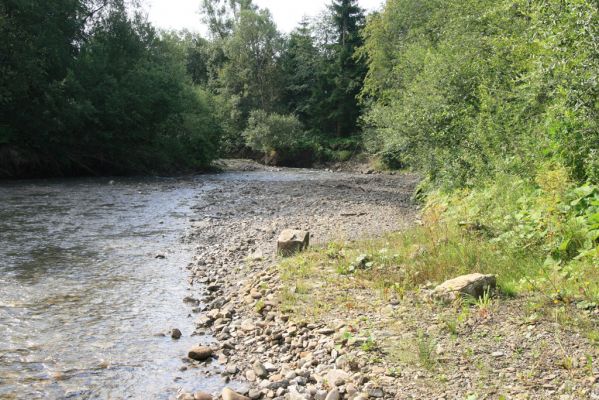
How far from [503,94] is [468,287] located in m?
8.30

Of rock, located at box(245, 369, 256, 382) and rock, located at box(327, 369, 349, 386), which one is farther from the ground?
rock, located at box(327, 369, 349, 386)

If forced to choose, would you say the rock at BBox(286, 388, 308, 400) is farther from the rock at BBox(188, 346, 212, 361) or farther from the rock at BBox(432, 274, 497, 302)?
the rock at BBox(432, 274, 497, 302)

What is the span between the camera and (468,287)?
260 inches

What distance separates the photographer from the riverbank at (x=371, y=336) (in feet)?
15.5

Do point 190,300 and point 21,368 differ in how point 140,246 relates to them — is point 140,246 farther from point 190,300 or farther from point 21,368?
point 21,368

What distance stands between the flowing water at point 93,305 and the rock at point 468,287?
3219 mm

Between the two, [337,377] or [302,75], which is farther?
[302,75]

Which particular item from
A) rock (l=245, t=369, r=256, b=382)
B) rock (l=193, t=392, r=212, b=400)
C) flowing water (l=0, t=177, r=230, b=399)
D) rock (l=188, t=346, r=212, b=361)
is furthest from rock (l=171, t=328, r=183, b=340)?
rock (l=193, t=392, r=212, b=400)

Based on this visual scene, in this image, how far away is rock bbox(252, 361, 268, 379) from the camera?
5.60 m

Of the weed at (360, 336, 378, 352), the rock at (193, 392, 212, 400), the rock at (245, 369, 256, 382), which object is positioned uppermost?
the weed at (360, 336, 378, 352)

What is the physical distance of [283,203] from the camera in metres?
19.7

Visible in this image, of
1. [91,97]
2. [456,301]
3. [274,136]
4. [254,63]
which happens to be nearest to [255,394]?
[456,301]

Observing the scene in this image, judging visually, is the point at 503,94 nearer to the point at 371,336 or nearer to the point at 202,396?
the point at 371,336

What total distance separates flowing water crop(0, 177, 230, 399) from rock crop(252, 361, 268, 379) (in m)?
0.48
